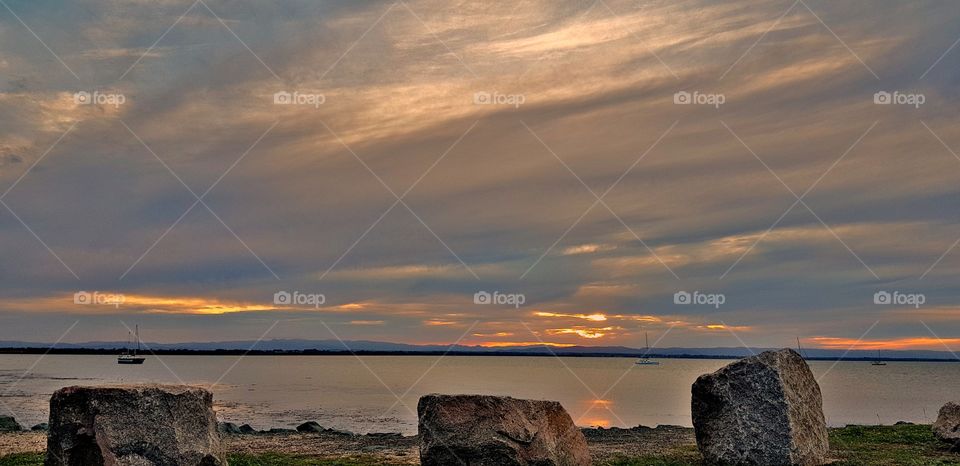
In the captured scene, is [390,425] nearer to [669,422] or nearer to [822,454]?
[669,422]

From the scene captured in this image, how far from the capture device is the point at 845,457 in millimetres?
22469

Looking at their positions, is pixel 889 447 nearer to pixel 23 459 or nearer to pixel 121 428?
pixel 121 428

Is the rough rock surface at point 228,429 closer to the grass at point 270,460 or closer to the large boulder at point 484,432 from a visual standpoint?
the grass at point 270,460

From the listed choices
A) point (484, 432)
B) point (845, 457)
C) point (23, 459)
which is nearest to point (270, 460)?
point (23, 459)

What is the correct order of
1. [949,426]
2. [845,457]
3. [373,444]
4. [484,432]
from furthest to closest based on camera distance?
1. [373,444]
2. [949,426]
3. [845,457]
4. [484,432]

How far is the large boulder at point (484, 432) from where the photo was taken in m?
18.9

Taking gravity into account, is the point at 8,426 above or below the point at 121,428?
above

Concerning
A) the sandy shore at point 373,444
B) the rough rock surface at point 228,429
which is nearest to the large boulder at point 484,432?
the sandy shore at point 373,444

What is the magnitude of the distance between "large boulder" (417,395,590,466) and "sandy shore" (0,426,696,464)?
4428 millimetres

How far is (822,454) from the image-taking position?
20875 millimetres

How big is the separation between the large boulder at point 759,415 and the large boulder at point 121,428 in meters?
12.4

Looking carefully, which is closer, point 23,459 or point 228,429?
point 23,459

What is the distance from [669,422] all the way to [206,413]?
144 ft

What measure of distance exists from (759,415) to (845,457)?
4.51m
